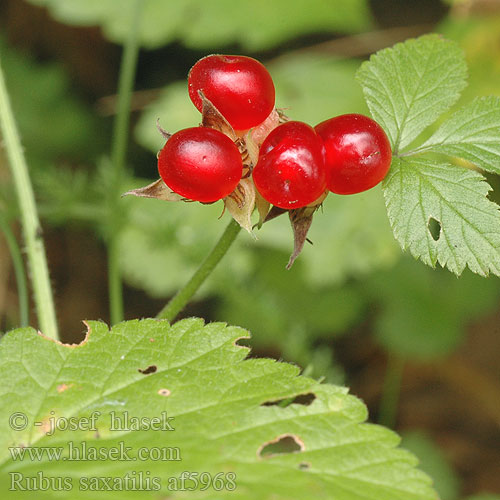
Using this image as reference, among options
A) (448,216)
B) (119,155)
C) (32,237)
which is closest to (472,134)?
(448,216)

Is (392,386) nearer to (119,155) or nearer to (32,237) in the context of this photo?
(119,155)

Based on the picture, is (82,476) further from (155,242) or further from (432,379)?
(432,379)

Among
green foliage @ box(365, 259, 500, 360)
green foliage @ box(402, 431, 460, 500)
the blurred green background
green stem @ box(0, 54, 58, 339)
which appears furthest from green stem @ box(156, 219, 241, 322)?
green foliage @ box(365, 259, 500, 360)

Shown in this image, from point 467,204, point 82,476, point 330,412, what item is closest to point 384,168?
point 467,204

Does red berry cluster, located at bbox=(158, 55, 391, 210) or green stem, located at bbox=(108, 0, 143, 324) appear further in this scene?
green stem, located at bbox=(108, 0, 143, 324)

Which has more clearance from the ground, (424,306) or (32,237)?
(424,306)

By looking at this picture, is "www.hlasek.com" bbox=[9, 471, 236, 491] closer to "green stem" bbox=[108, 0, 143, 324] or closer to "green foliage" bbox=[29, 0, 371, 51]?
"green stem" bbox=[108, 0, 143, 324]

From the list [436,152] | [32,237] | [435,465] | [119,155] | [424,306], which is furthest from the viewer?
[424,306]
